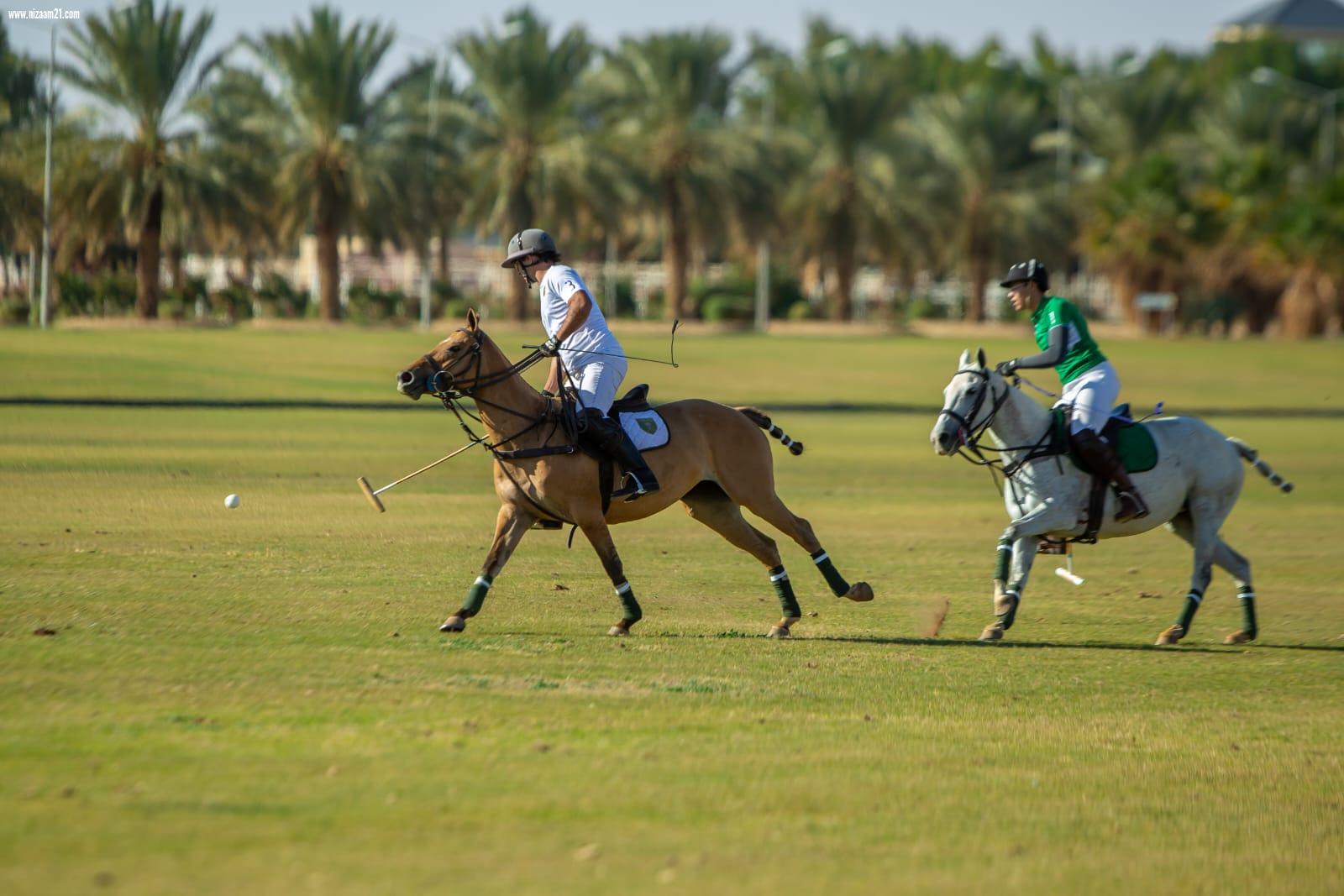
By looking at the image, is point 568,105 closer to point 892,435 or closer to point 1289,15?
point 892,435

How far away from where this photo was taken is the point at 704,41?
64562 mm

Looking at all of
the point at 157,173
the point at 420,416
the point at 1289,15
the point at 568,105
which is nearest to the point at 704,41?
the point at 568,105

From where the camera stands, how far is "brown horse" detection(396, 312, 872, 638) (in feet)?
39.9

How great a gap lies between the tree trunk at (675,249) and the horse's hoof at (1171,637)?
2108 inches

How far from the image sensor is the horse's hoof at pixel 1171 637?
13.2 meters

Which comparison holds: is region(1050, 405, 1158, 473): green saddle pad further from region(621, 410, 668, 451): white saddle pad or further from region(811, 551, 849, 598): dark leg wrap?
region(621, 410, 668, 451): white saddle pad

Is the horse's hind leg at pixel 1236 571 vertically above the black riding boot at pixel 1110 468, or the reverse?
the black riding boot at pixel 1110 468

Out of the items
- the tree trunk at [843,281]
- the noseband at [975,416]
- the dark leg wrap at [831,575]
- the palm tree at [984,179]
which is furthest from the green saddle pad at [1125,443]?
the palm tree at [984,179]

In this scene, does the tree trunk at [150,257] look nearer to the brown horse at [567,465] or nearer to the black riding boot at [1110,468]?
the brown horse at [567,465]

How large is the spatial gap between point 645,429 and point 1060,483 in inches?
123

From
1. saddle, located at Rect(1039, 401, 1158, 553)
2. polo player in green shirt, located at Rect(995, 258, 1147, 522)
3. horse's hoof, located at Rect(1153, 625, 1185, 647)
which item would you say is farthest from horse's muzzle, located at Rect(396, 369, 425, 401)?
horse's hoof, located at Rect(1153, 625, 1185, 647)

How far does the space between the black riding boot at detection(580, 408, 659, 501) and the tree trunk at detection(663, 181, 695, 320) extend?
177 ft

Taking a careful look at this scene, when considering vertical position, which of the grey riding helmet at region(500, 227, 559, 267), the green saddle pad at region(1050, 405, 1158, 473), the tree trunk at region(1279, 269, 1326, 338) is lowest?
the tree trunk at region(1279, 269, 1326, 338)

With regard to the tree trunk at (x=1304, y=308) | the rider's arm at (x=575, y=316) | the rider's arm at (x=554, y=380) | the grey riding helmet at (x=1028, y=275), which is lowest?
the tree trunk at (x=1304, y=308)
